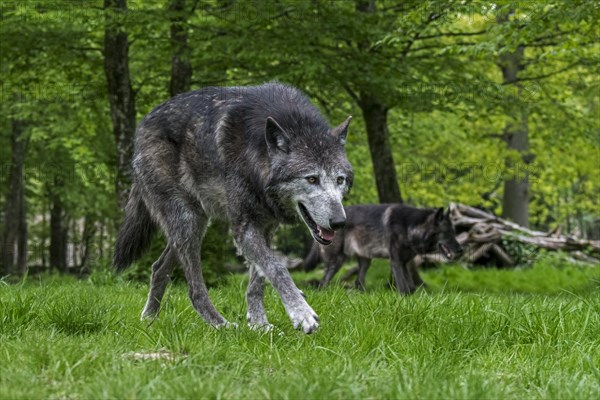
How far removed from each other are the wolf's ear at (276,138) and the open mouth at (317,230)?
1.52 ft

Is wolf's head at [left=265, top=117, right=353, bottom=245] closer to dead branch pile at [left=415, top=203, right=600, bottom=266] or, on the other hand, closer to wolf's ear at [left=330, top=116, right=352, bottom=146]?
wolf's ear at [left=330, top=116, right=352, bottom=146]

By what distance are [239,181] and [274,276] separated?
34.7 inches

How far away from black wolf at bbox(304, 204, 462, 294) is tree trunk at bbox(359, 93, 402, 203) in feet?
6.82

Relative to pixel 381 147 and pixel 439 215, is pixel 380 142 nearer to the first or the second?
pixel 381 147

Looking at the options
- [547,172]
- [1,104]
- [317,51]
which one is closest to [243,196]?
[317,51]

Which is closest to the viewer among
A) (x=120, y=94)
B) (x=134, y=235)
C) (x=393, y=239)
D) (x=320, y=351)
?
(x=320, y=351)

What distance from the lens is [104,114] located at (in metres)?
18.0

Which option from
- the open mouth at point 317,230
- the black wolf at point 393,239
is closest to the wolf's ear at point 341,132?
the open mouth at point 317,230

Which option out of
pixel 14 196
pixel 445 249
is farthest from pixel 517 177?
pixel 14 196

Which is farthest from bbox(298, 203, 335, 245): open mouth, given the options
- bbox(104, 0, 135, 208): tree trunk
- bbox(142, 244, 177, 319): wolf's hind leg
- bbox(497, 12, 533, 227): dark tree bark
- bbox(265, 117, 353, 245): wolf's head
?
bbox(497, 12, 533, 227): dark tree bark

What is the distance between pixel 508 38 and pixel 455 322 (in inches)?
262

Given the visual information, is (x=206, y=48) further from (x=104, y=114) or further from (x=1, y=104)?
(x=1, y=104)

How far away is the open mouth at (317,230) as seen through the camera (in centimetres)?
519

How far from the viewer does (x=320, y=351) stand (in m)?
4.49
